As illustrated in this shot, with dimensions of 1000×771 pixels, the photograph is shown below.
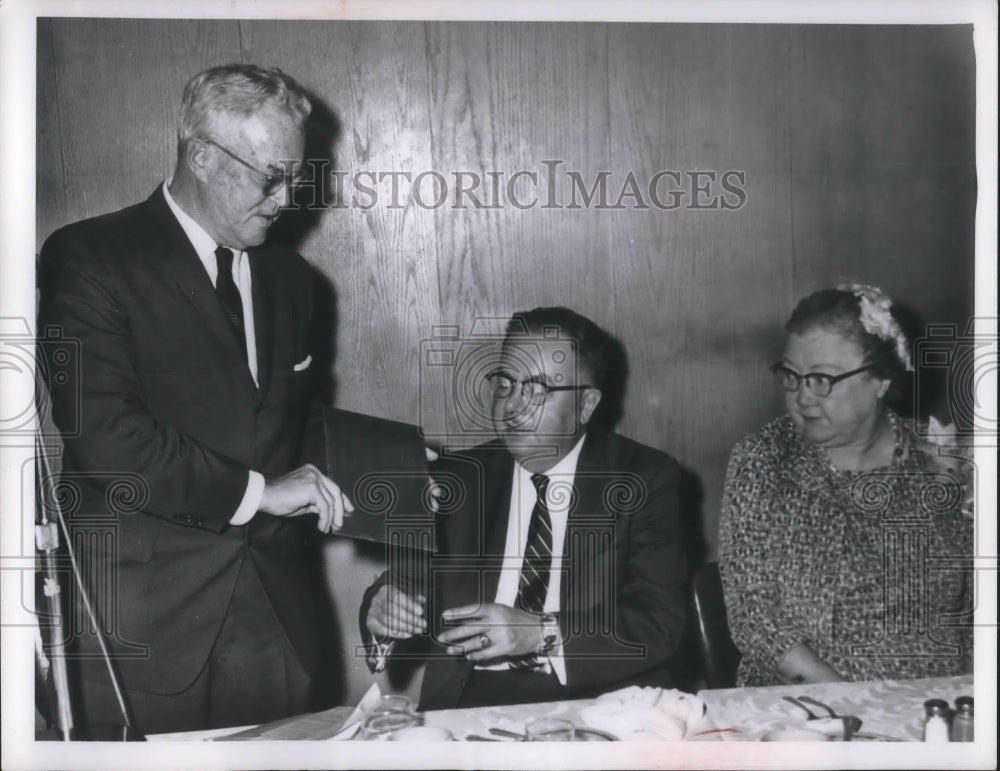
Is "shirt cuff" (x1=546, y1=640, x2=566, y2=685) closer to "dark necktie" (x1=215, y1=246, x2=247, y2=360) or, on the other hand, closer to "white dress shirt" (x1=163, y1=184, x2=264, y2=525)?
"white dress shirt" (x1=163, y1=184, x2=264, y2=525)

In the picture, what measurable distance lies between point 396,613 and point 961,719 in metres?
1.19

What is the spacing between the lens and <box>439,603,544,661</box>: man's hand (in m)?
2.30

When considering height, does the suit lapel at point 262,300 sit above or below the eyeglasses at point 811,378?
above

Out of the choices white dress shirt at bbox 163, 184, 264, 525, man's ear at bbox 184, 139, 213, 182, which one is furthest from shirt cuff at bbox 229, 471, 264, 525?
man's ear at bbox 184, 139, 213, 182

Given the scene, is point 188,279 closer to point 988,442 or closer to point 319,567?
point 319,567

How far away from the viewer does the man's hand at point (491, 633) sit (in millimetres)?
2303

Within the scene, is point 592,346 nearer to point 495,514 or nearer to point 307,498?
point 495,514

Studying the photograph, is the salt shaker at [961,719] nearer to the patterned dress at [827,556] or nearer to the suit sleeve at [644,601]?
the patterned dress at [827,556]

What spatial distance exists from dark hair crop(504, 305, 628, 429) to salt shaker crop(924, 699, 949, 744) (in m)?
0.88

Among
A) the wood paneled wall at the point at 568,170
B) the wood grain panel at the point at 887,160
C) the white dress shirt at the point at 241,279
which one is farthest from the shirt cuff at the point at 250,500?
the wood grain panel at the point at 887,160

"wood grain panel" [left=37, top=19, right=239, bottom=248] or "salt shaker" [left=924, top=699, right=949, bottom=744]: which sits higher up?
"wood grain panel" [left=37, top=19, right=239, bottom=248]

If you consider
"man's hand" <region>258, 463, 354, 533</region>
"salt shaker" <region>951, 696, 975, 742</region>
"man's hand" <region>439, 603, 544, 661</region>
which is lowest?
"salt shaker" <region>951, 696, 975, 742</region>

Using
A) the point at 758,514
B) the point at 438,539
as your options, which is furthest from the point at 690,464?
the point at 438,539

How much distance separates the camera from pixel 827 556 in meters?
2.31
